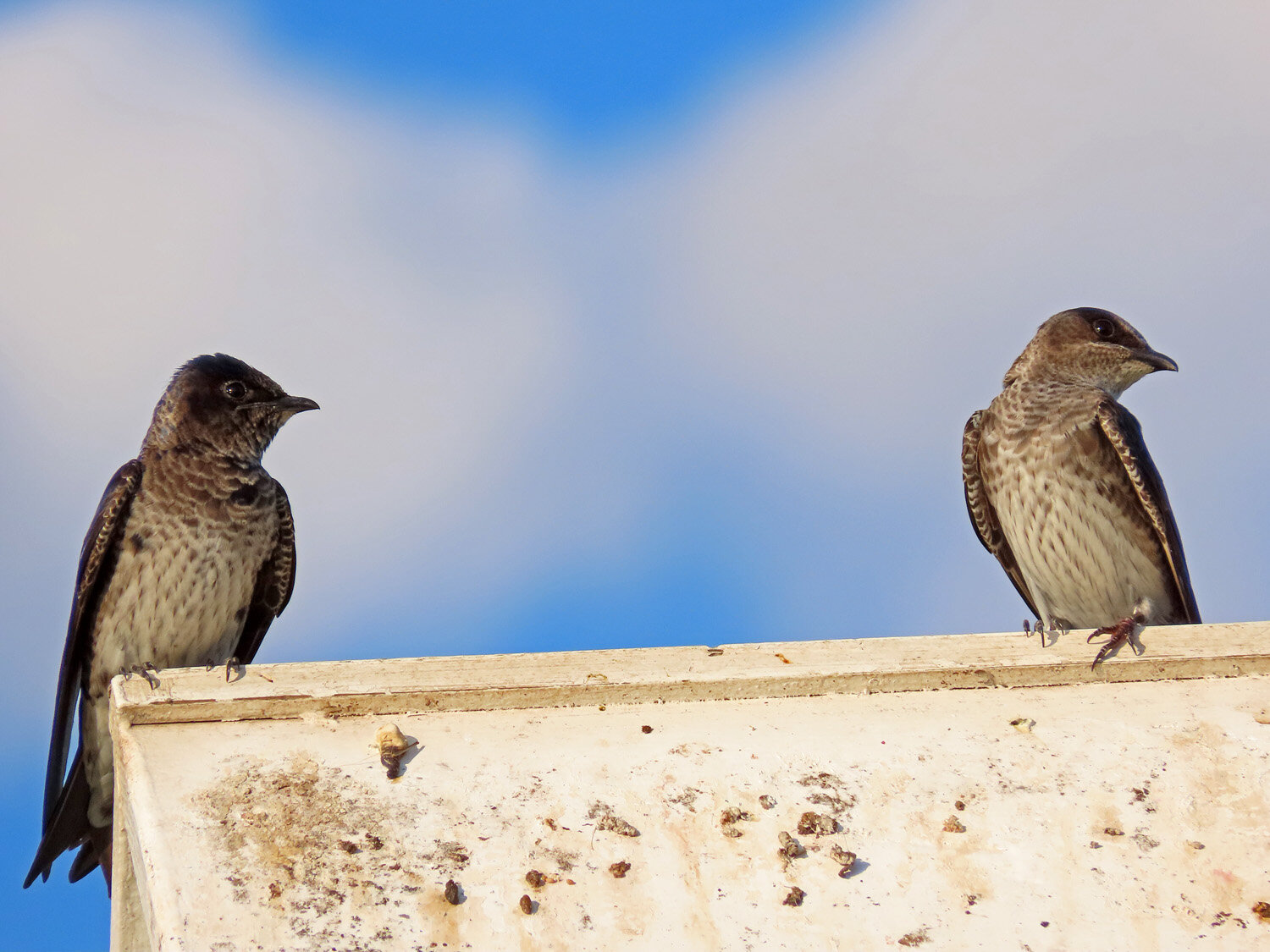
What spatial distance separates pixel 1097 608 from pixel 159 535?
13.7ft

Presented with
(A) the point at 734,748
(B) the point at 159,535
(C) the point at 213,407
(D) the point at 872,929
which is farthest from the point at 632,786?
(C) the point at 213,407

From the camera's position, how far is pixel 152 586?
18.6ft

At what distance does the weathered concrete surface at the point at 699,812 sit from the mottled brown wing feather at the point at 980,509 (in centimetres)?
240

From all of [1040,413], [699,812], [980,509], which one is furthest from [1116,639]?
[980,509]

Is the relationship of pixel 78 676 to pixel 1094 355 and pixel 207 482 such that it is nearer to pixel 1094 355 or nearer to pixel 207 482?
pixel 207 482

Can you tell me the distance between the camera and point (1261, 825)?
351cm

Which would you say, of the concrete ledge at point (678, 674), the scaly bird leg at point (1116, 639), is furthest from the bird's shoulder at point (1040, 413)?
the concrete ledge at point (678, 674)

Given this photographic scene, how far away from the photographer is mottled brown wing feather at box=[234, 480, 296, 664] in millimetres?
6223

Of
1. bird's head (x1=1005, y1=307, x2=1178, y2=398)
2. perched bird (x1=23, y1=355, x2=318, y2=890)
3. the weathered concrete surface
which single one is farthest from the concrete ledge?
bird's head (x1=1005, y1=307, x2=1178, y2=398)

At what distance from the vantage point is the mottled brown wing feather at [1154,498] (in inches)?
231

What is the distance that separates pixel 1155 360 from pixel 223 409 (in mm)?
4674

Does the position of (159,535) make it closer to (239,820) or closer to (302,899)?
(239,820)

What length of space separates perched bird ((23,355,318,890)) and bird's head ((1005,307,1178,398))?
388 centimetres

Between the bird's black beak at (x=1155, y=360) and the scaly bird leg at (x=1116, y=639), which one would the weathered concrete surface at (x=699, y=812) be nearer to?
the scaly bird leg at (x=1116, y=639)
